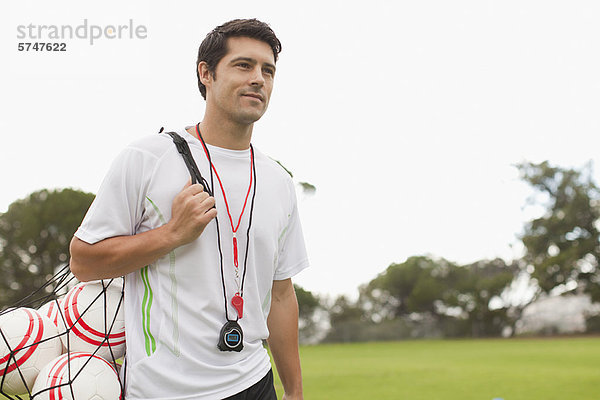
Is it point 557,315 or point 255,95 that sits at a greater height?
point 255,95

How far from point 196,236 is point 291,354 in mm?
785

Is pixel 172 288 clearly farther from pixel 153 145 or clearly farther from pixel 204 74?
pixel 204 74

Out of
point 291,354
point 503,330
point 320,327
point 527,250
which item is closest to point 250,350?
point 291,354

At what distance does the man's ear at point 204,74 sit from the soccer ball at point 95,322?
2.46ft

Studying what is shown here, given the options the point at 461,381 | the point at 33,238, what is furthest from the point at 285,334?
the point at 33,238

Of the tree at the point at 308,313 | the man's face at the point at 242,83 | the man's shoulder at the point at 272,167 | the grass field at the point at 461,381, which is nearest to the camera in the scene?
the man's face at the point at 242,83

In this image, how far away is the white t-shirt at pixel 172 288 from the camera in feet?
6.31

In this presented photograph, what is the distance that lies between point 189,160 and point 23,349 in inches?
30.8

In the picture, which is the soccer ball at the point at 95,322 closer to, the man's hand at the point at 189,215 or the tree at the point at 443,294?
the man's hand at the point at 189,215

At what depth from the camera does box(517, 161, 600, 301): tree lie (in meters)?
43.5

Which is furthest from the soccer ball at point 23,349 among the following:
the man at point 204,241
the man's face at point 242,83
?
the man's face at point 242,83

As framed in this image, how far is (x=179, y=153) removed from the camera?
2.06 meters

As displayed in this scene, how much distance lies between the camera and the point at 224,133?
218 cm

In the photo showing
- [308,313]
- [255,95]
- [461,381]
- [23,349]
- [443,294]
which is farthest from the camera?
[443,294]
